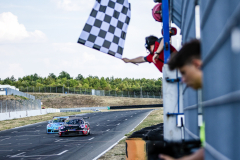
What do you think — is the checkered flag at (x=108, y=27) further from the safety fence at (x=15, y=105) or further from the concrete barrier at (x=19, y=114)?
the safety fence at (x=15, y=105)

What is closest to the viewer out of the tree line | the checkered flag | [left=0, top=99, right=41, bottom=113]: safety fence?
the checkered flag

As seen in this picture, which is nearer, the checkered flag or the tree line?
the checkered flag

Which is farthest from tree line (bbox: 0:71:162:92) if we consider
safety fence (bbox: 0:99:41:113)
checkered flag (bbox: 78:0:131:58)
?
checkered flag (bbox: 78:0:131:58)

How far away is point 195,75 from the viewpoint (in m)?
1.55

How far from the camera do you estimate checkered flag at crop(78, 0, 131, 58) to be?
5477 millimetres

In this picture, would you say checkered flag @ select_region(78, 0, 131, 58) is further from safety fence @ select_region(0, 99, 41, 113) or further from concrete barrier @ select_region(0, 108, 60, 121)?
safety fence @ select_region(0, 99, 41, 113)

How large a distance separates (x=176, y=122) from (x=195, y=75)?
261 centimetres

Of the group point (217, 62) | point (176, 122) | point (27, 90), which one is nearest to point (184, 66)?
point (217, 62)

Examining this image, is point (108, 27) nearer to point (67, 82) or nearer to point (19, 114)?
point (19, 114)

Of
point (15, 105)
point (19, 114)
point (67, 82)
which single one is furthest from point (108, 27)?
point (67, 82)

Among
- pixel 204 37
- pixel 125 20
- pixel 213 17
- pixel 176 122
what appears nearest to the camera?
pixel 213 17

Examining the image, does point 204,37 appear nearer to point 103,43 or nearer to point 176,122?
point 176,122

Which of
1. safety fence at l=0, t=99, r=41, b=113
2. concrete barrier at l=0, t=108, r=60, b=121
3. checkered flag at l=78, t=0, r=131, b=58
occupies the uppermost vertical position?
checkered flag at l=78, t=0, r=131, b=58

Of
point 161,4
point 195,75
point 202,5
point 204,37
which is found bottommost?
point 195,75
